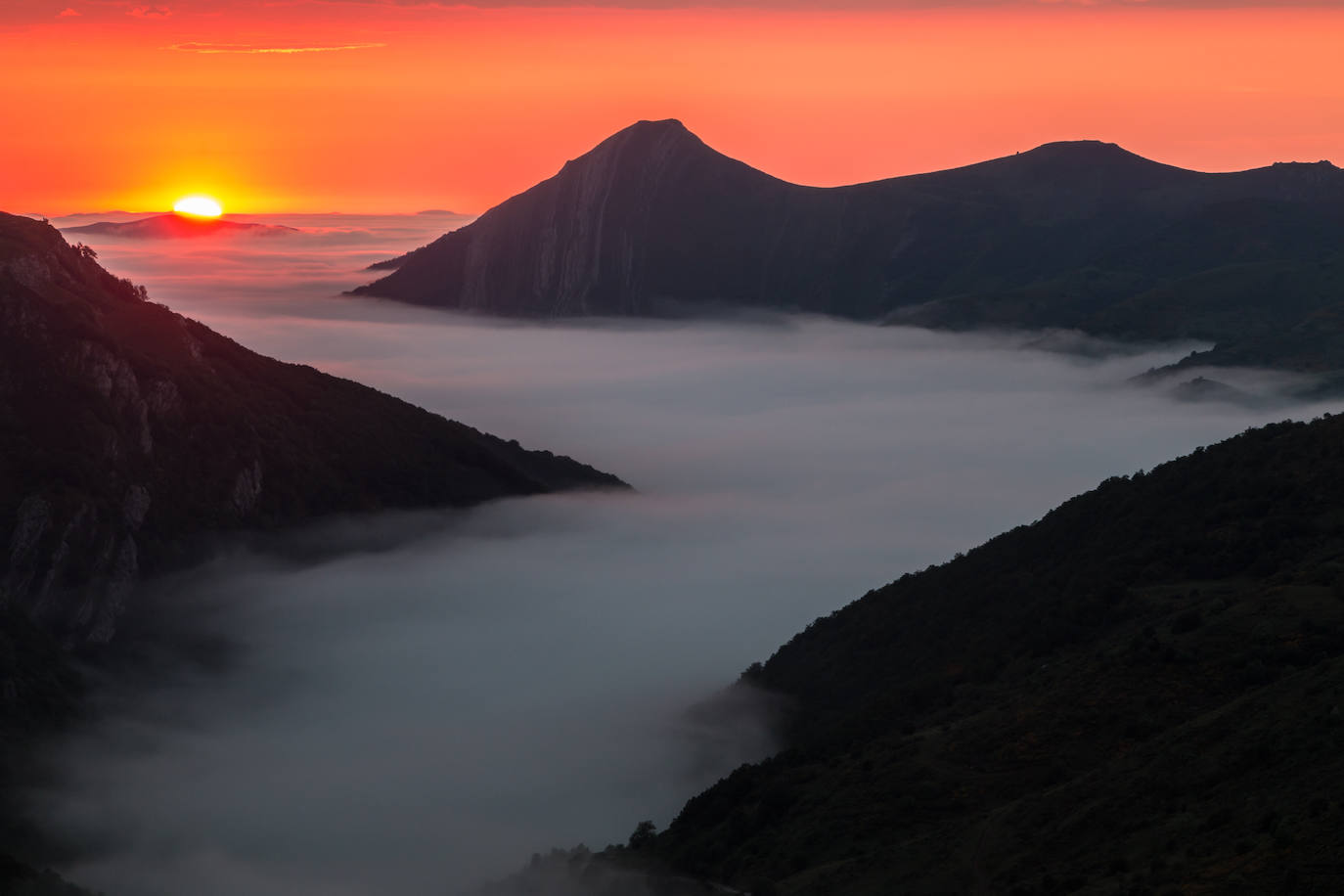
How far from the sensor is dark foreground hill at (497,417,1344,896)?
206 ft

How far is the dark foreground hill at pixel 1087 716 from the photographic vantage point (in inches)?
2473

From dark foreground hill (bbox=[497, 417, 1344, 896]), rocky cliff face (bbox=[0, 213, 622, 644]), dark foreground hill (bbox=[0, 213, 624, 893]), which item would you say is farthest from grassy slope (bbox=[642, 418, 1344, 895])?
rocky cliff face (bbox=[0, 213, 622, 644])

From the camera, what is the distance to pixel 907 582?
4946 inches

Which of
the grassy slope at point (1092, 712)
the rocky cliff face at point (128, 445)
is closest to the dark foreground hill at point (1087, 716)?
the grassy slope at point (1092, 712)

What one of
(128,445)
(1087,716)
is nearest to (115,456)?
(128,445)

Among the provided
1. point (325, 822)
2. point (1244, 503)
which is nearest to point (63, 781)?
point (325, 822)

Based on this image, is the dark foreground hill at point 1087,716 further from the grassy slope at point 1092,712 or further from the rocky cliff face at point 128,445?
the rocky cliff face at point 128,445

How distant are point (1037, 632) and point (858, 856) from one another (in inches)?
1151

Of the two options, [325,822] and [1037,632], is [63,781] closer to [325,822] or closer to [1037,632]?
[325,822]

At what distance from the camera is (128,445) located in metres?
156

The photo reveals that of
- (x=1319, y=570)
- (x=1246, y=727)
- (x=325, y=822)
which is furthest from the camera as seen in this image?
(x=325, y=822)

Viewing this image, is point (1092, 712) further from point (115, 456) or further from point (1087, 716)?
point (115, 456)

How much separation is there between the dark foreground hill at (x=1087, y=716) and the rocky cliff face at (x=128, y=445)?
2275 inches

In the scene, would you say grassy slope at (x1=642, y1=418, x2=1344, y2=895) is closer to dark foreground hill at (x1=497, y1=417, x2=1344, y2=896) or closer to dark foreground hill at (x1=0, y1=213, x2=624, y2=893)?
dark foreground hill at (x1=497, y1=417, x2=1344, y2=896)
